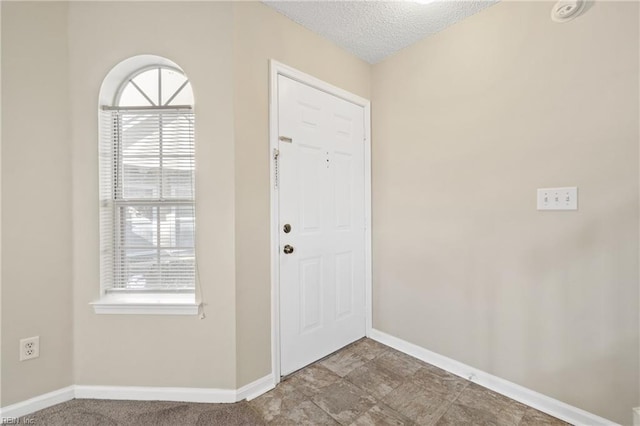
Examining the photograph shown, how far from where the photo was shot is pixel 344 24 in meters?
1.87

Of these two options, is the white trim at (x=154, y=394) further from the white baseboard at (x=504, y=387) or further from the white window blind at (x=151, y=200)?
the white baseboard at (x=504, y=387)

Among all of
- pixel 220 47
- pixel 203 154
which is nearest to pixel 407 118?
pixel 220 47

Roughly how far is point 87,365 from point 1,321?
1.63 ft

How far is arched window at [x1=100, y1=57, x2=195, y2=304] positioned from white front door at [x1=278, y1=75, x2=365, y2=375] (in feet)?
2.00

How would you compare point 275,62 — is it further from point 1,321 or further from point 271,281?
point 1,321

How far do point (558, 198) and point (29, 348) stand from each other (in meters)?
3.11

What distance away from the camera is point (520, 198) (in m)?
1.60

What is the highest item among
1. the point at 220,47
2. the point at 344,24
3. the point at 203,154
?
the point at 344,24

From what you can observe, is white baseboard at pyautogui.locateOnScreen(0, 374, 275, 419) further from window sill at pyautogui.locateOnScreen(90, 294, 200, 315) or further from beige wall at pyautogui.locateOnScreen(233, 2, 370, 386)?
window sill at pyautogui.locateOnScreen(90, 294, 200, 315)

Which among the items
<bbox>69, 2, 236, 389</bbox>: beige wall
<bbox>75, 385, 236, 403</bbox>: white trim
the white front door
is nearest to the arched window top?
<bbox>69, 2, 236, 389</bbox>: beige wall

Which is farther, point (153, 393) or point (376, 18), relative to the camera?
point (376, 18)

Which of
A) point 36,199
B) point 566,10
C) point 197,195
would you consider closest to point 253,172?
point 197,195

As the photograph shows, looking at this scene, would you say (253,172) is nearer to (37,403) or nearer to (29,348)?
(29,348)

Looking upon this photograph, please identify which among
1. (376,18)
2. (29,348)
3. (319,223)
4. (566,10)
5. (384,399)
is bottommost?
(384,399)
